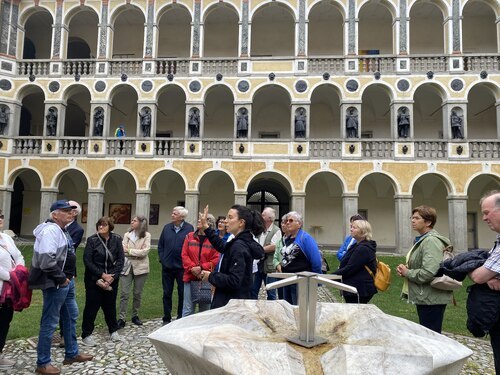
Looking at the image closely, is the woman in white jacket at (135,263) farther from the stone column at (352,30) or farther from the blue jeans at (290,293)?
the stone column at (352,30)

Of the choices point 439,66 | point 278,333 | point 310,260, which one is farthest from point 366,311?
point 439,66

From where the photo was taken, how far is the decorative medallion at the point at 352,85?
57.9ft

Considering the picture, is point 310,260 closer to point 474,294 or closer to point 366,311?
point 366,311

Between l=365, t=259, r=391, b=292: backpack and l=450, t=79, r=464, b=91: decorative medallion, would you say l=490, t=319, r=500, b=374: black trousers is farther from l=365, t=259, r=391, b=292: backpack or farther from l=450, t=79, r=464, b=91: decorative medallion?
l=450, t=79, r=464, b=91: decorative medallion

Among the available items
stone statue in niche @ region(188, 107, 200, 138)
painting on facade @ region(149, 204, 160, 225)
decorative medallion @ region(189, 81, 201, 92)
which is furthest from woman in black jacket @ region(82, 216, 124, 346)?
painting on facade @ region(149, 204, 160, 225)

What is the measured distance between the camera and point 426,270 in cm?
379

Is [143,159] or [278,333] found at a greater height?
[143,159]

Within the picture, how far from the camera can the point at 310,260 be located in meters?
5.08

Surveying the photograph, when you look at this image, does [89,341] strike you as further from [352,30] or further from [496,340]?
[352,30]

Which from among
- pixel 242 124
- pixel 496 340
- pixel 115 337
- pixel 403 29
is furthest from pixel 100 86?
pixel 496 340

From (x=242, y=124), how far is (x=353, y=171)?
215 inches

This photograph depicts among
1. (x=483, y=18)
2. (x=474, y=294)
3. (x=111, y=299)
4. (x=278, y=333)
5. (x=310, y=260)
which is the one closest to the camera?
(x=278, y=333)

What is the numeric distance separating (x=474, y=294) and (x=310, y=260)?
2.30 meters

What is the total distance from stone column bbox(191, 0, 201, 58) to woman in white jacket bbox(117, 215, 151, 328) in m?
13.7
